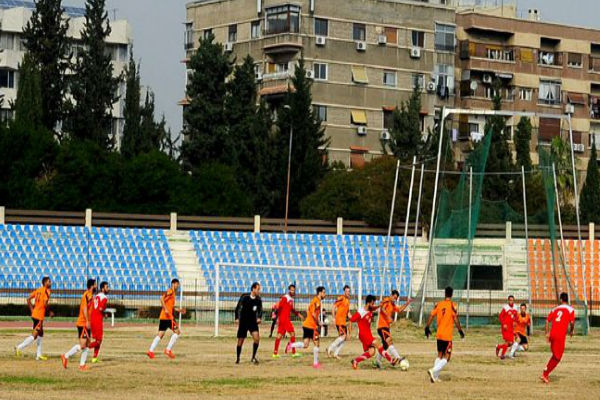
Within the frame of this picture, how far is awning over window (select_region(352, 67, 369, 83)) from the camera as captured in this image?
95.4 m

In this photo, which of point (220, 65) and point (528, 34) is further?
point (528, 34)

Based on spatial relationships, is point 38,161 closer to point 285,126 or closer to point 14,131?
point 14,131

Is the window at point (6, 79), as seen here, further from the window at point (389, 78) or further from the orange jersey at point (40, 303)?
the orange jersey at point (40, 303)

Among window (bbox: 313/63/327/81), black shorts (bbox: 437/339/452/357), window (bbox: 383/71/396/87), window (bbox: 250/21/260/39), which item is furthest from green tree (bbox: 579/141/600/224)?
black shorts (bbox: 437/339/452/357)

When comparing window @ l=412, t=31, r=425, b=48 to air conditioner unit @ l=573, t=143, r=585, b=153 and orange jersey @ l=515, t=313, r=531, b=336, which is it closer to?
air conditioner unit @ l=573, t=143, r=585, b=153

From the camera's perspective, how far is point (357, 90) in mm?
95688

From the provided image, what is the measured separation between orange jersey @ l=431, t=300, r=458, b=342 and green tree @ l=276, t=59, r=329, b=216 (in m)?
51.8

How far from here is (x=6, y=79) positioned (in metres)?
114

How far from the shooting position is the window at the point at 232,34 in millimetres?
98125

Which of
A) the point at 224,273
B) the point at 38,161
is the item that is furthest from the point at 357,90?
the point at 224,273

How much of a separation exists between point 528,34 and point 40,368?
7639 cm

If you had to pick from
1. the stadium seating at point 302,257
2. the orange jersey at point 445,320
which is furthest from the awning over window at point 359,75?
the orange jersey at point 445,320

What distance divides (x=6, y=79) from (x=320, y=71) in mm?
32317

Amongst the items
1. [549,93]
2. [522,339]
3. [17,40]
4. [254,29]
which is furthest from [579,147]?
[522,339]
